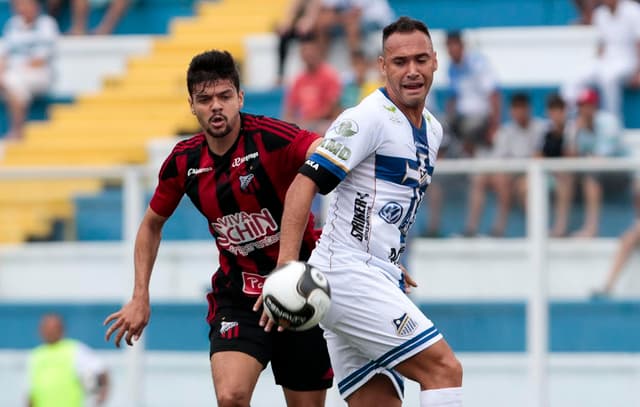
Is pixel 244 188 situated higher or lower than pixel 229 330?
higher

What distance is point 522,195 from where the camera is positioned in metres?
10.7

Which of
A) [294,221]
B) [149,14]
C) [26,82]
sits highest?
[149,14]

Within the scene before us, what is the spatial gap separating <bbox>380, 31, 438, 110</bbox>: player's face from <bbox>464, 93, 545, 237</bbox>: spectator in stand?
4.22m

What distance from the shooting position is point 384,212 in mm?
6395

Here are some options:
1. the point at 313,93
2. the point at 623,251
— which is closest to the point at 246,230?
the point at 623,251

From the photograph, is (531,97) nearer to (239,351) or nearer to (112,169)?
(112,169)

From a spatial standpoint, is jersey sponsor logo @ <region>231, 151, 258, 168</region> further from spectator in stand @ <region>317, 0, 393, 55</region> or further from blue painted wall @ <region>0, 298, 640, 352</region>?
spectator in stand @ <region>317, 0, 393, 55</region>

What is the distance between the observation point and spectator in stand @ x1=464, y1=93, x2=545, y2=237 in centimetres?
1055

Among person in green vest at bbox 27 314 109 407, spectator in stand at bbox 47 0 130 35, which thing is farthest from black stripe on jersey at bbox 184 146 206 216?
spectator in stand at bbox 47 0 130 35

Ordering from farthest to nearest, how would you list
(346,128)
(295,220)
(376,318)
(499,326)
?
(499,326)
(376,318)
(346,128)
(295,220)

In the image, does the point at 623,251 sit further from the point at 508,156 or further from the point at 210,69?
the point at 210,69

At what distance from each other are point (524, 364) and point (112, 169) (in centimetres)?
360

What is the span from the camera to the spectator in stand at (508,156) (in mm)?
10547

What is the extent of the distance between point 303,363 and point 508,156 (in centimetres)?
516
